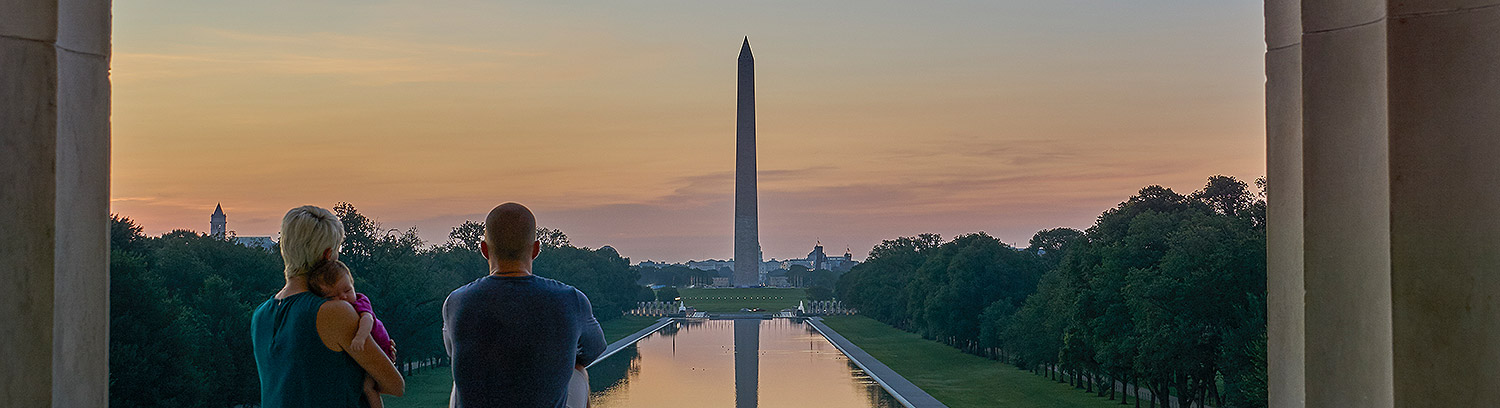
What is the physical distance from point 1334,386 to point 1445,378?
331 millimetres

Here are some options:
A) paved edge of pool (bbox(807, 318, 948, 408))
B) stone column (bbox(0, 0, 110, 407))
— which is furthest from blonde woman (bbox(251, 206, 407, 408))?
paved edge of pool (bbox(807, 318, 948, 408))

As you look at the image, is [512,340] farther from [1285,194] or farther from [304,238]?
[1285,194]

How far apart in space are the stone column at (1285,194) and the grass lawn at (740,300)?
88.9m

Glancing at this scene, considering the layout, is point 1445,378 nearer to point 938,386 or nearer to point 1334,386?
point 1334,386

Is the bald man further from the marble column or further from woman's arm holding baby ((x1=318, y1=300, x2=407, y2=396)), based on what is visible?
the marble column

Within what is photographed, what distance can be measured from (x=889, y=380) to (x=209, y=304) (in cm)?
1848

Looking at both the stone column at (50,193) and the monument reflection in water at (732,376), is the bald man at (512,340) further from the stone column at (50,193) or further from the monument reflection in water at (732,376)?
the monument reflection in water at (732,376)

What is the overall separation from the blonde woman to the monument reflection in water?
25.9 meters

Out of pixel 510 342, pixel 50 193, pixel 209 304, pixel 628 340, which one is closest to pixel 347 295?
pixel 510 342

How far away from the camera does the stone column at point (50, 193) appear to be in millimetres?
3201

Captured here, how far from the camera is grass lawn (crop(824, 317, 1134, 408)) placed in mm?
33094

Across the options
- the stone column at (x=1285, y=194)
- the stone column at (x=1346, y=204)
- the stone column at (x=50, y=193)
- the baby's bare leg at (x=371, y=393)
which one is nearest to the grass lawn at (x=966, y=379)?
the stone column at (x=1285, y=194)

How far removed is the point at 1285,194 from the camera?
3777mm

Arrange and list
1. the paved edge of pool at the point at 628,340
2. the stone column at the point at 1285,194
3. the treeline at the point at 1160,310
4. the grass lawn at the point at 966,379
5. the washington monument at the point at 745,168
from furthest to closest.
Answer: the washington monument at the point at 745,168
the paved edge of pool at the point at 628,340
the grass lawn at the point at 966,379
the treeline at the point at 1160,310
the stone column at the point at 1285,194
